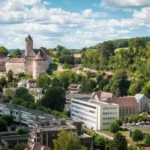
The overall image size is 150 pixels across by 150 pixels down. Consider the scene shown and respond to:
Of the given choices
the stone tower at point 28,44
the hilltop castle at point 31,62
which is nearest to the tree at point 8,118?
the hilltop castle at point 31,62

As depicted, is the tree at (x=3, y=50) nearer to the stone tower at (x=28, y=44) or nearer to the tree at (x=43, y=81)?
the stone tower at (x=28, y=44)

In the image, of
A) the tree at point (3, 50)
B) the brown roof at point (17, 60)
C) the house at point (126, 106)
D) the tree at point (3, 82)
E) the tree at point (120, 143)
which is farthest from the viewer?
the tree at point (3, 50)

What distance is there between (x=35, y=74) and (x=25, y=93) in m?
15.7

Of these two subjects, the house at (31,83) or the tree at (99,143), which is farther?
the house at (31,83)

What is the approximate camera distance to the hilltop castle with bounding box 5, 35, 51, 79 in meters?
69.2

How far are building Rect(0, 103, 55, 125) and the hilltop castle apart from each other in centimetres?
2245

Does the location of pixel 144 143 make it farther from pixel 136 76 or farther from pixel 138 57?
pixel 138 57

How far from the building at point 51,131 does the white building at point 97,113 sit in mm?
6890

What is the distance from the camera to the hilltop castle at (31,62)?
6919 cm

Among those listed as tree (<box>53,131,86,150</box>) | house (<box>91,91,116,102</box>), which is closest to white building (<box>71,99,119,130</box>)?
house (<box>91,91,116,102</box>)

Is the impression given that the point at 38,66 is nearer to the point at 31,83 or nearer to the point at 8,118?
the point at 31,83

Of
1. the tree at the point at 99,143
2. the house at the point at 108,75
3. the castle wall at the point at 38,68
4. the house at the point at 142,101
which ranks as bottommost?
the tree at the point at 99,143

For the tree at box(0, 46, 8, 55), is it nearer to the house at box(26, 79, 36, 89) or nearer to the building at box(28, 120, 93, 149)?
the house at box(26, 79, 36, 89)

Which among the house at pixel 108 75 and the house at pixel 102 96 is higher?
the house at pixel 108 75
